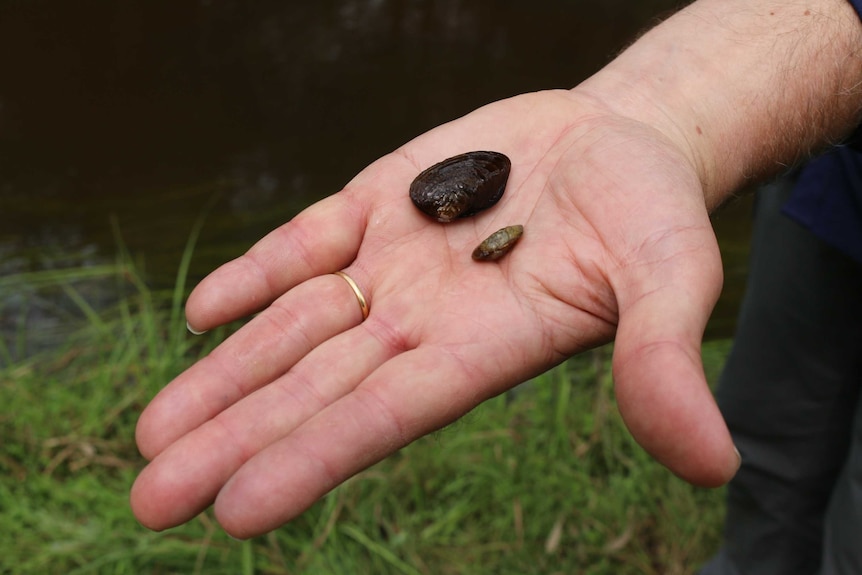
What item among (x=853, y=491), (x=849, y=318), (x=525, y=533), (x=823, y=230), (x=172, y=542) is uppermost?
(x=823, y=230)

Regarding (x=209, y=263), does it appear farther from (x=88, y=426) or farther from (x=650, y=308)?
(x=650, y=308)

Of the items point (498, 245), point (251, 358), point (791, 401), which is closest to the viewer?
point (251, 358)

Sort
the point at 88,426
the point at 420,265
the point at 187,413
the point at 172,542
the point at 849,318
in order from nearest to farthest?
the point at 187,413, the point at 420,265, the point at 849,318, the point at 172,542, the point at 88,426

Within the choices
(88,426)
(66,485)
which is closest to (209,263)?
(88,426)

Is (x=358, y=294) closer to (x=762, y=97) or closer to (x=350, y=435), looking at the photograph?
(x=350, y=435)

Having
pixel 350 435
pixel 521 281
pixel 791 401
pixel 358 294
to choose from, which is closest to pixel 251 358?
pixel 358 294

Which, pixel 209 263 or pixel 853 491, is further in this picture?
pixel 209 263

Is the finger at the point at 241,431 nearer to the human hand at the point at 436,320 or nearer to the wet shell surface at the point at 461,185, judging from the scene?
the human hand at the point at 436,320
